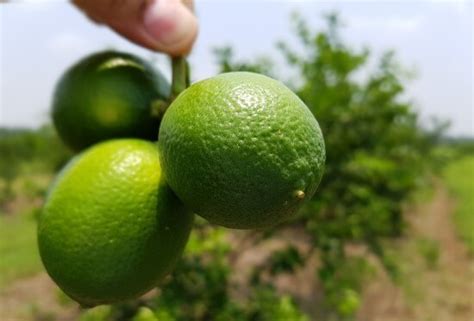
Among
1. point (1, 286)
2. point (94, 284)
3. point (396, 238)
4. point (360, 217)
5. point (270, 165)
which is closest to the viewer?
point (270, 165)

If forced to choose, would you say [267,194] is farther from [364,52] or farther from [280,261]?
[364,52]

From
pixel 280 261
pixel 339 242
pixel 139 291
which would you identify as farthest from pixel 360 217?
pixel 139 291

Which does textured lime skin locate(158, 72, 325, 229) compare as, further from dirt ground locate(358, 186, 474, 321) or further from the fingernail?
dirt ground locate(358, 186, 474, 321)

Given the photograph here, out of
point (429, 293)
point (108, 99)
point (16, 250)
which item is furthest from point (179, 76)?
point (16, 250)

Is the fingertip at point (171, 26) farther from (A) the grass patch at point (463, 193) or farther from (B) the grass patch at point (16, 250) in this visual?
(A) the grass patch at point (463, 193)

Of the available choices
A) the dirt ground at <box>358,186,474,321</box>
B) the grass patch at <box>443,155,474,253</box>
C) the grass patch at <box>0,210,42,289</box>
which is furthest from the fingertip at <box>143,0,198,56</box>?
the grass patch at <box>443,155,474,253</box>

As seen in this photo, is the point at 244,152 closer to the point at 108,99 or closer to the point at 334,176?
the point at 108,99
